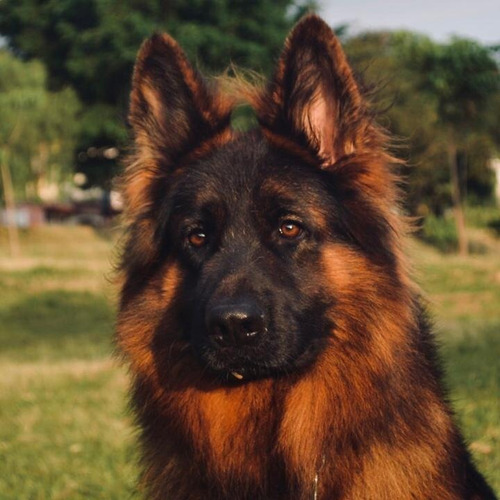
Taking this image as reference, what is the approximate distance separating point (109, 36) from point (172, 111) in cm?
3648

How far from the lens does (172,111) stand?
4664 millimetres

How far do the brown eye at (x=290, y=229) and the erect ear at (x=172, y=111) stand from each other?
0.85 m

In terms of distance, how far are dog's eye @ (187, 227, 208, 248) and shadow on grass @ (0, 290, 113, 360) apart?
12782 millimetres

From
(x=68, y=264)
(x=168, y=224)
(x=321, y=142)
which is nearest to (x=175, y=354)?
(x=168, y=224)

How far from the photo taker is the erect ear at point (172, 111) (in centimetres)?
457

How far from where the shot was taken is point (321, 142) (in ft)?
14.3

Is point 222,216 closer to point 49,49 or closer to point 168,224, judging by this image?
point 168,224

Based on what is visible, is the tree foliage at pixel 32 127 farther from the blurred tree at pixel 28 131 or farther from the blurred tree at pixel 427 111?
Answer: the blurred tree at pixel 427 111

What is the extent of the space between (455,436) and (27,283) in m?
24.6

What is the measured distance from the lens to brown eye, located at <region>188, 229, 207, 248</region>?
4.35m

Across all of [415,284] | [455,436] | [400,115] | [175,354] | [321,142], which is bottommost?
[400,115]

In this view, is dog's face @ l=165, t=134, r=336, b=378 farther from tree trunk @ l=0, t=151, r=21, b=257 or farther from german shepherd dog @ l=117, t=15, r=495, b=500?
tree trunk @ l=0, t=151, r=21, b=257

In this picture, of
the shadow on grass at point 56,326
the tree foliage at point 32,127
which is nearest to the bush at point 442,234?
the tree foliage at point 32,127

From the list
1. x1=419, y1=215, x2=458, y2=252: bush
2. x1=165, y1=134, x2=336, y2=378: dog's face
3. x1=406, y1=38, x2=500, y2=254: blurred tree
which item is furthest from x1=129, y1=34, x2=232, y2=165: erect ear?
x1=419, y1=215, x2=458, y2=252: bush
